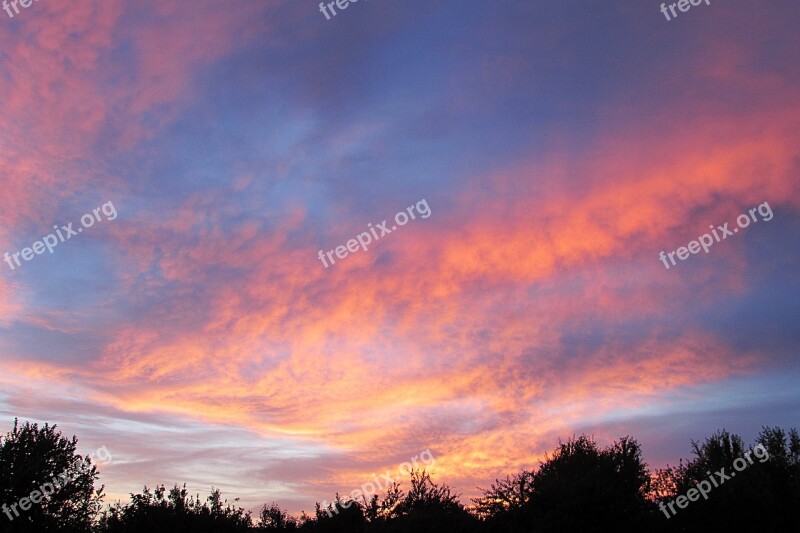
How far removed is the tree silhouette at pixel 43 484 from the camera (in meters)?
38.6

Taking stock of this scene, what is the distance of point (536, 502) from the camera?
37969mm

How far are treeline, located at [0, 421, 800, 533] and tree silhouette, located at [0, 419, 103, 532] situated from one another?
71 millimetres

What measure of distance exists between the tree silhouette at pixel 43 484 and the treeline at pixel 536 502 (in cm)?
7

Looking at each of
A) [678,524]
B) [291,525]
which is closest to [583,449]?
[678,524]

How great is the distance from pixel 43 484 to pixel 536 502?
32.1 m

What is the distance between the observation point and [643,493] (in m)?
41.6

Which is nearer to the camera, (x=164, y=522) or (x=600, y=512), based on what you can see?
(x=600, y=512)

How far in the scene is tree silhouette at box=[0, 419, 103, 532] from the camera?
127ft

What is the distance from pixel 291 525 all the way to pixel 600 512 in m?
31.2

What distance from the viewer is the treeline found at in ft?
118

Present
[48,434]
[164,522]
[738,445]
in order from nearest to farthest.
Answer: [48,434]
[164,522]
[738,445]

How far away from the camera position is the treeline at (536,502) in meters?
35.9

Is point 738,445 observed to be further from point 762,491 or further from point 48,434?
point 48,434

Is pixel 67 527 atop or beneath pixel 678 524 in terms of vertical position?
atop
